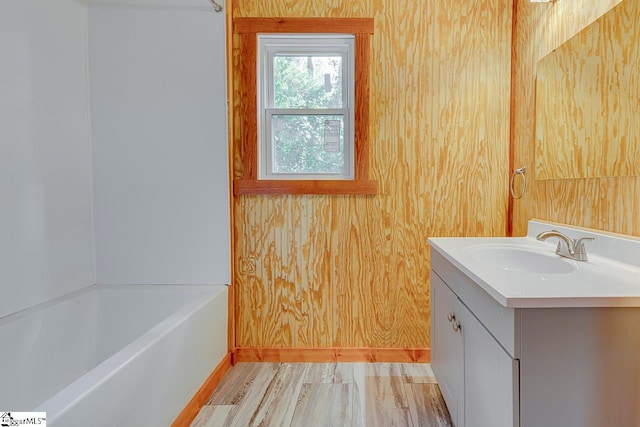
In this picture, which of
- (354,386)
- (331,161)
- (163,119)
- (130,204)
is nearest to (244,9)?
(163,119)

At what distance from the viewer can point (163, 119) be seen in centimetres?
216

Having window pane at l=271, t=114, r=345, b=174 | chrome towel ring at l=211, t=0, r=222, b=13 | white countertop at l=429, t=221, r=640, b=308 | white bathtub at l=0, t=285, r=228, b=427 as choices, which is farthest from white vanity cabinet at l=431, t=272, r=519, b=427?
chrome towel ring at l=211, t=0, r=222, b=13

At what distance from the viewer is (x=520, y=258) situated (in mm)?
1579

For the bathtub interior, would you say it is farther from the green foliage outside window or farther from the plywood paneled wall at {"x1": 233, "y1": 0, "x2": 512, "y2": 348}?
the green foliage outside window

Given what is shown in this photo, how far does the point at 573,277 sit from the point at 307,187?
145cm

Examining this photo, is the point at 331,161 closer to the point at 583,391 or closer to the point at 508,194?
the point at 508,194

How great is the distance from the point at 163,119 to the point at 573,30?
2.13 metres

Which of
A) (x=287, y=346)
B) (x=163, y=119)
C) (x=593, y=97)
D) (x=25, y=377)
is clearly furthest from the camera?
(x=287, y=346)

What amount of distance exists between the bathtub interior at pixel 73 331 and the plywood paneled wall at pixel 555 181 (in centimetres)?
182

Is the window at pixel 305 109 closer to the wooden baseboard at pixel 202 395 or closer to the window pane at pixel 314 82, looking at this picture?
the window pane at pixel 314 82

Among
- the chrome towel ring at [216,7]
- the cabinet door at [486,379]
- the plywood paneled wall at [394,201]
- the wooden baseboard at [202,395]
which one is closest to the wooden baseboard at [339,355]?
the plywood paneled wall at [394,201]

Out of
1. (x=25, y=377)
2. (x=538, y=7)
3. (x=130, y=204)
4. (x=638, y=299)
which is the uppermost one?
(x=538, y=7)

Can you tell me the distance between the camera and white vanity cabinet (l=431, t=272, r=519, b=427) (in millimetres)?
1001

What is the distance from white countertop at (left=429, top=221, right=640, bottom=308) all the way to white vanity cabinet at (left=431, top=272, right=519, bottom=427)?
171 mm
